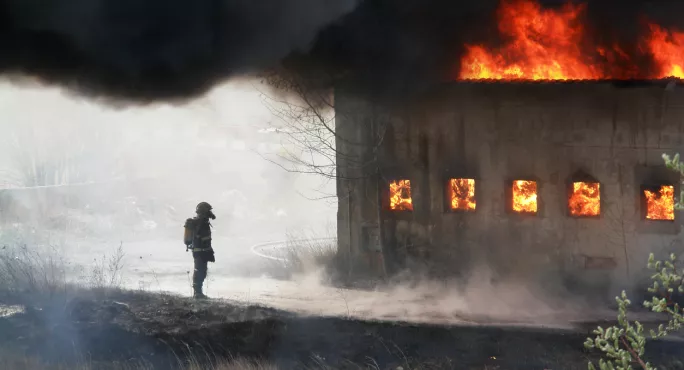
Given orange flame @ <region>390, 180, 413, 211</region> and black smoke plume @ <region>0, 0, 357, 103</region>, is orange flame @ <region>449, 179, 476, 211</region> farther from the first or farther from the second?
black smoke plume @ <region>0, 0, 357, 103</region>

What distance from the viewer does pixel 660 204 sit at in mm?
12508

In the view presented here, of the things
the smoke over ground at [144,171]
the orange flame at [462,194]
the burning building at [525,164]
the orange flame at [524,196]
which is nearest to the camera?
the burning building at [525,164]

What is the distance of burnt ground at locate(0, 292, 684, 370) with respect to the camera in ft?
29.3

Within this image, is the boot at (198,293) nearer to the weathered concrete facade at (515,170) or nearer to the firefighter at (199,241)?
the firefighter at (199,241)

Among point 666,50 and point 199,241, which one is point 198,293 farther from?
point 666,50

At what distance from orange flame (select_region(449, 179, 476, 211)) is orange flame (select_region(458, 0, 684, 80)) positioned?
225 cm

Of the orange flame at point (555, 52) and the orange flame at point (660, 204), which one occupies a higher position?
the orange flame at point (555, 52)

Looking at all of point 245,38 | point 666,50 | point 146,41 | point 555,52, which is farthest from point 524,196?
point 146,41

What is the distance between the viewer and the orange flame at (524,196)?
44.5 feet

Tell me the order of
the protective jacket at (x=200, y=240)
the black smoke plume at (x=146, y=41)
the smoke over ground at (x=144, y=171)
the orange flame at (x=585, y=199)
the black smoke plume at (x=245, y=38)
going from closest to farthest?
the black smoke plume at (x=146, y=41) → the black smoke plume at (x=245, y=38) → the protective jacket at (x=200, y=240) → the orange flame at (x=585, y=199) → the smoke over ground at (x=144, y=171)

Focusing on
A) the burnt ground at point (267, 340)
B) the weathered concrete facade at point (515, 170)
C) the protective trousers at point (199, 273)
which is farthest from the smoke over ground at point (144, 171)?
the burnt ground at point (267, 340)

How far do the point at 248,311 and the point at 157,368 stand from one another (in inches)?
87.3

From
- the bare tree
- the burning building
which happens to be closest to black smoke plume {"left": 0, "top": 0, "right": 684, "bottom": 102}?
the bare tree

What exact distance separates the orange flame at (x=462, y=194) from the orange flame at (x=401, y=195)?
884 millimetres
